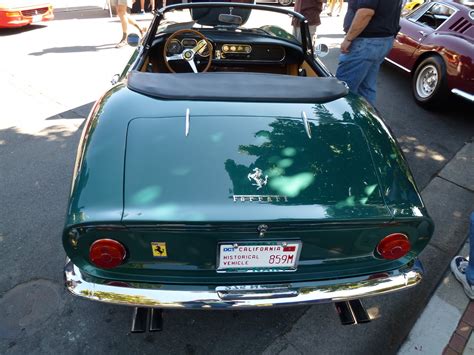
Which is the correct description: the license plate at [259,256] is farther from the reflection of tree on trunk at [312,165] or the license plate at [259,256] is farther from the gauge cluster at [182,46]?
the gauge cluster at [182,46]

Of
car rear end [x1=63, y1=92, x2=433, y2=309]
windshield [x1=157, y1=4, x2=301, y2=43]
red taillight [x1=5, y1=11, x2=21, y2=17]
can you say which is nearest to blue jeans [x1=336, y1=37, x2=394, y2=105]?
windshield [x1=157, y1=4, x2=301, y2=43]

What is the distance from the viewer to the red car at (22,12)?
7.19 m

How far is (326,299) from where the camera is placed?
1.75m

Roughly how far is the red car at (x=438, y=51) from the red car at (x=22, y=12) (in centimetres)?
694

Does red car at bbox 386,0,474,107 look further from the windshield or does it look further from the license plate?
the license plate

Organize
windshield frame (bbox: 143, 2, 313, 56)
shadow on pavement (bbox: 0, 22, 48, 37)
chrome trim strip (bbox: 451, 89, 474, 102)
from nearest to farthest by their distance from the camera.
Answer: windshield frame (bbox: 143, 2, 313, 56) < chrome trim strip (bbox: 451, 89, 474, 102) < shadow on pavement (bbox: 0, 22, 48, 37)

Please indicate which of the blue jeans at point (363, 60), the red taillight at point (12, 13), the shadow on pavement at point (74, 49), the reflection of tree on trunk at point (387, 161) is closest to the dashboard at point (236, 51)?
the blue jeans at point (363, 60)

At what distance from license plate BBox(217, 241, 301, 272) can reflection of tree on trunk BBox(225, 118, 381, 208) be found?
22cm

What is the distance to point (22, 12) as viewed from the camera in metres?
7.36

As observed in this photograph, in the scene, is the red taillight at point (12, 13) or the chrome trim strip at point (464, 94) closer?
the chrome trim strip at point (464, 94)

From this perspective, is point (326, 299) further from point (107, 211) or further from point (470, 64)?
point (470, 64)

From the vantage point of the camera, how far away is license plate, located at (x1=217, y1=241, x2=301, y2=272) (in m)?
1.63

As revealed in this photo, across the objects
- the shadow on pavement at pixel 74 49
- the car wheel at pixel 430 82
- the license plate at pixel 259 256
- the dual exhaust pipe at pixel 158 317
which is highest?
the license plate at pixel 259 256

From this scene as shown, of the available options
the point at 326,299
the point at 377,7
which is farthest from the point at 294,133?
the point at 377,7
